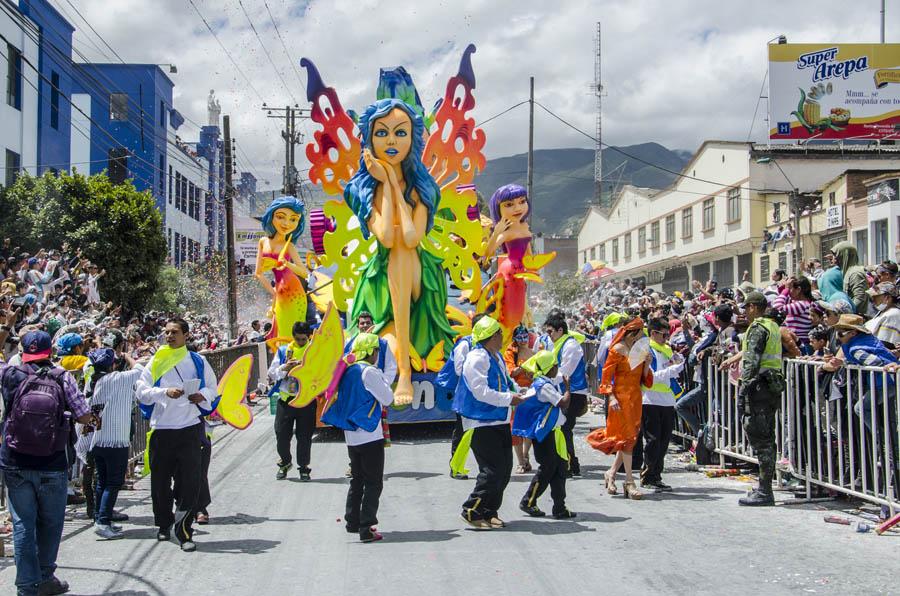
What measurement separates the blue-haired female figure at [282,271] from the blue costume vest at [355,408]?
850 centimetres

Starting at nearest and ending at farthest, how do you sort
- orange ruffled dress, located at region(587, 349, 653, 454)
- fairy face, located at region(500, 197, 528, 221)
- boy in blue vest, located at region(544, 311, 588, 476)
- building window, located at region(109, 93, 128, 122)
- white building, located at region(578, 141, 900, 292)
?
1. orange ruffled dress, located at region(587, 349, 653, 454)
2. boy in blue vest, located at region(544, 311, 588, 476)
3. fairy face, located at region(500, 197, 528, 221)
4. white building, located at region(578, 141, 900, 292)
5. building window, located at region(109, 93, 128, 122)

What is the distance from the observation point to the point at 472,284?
14836mm

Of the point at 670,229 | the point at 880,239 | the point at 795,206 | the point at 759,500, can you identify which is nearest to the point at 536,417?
the point at 759,500

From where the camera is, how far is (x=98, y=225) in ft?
81.0

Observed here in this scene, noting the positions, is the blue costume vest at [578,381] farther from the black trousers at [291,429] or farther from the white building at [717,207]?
the white building at [717,207]

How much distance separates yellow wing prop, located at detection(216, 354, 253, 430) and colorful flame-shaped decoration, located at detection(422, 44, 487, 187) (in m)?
7.89

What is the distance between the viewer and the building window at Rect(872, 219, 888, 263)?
26.2 m

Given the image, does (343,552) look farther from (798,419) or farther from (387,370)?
(798,419)

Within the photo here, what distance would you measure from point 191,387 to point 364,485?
1666mm

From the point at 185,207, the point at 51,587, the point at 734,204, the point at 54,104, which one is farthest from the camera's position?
the point at 185,207

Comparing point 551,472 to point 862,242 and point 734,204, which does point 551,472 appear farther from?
point 734,204

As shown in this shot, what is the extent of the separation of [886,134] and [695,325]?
84.9ft

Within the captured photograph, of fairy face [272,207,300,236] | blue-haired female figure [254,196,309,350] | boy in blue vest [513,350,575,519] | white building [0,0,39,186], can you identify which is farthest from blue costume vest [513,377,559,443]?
white building [0,0,39,186]

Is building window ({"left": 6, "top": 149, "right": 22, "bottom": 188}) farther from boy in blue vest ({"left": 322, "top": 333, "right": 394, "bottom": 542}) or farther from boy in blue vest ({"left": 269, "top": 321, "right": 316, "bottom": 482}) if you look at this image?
boy in blue vest ({"left": 322, "top": 333, "right": 394, "bottom": 542})
